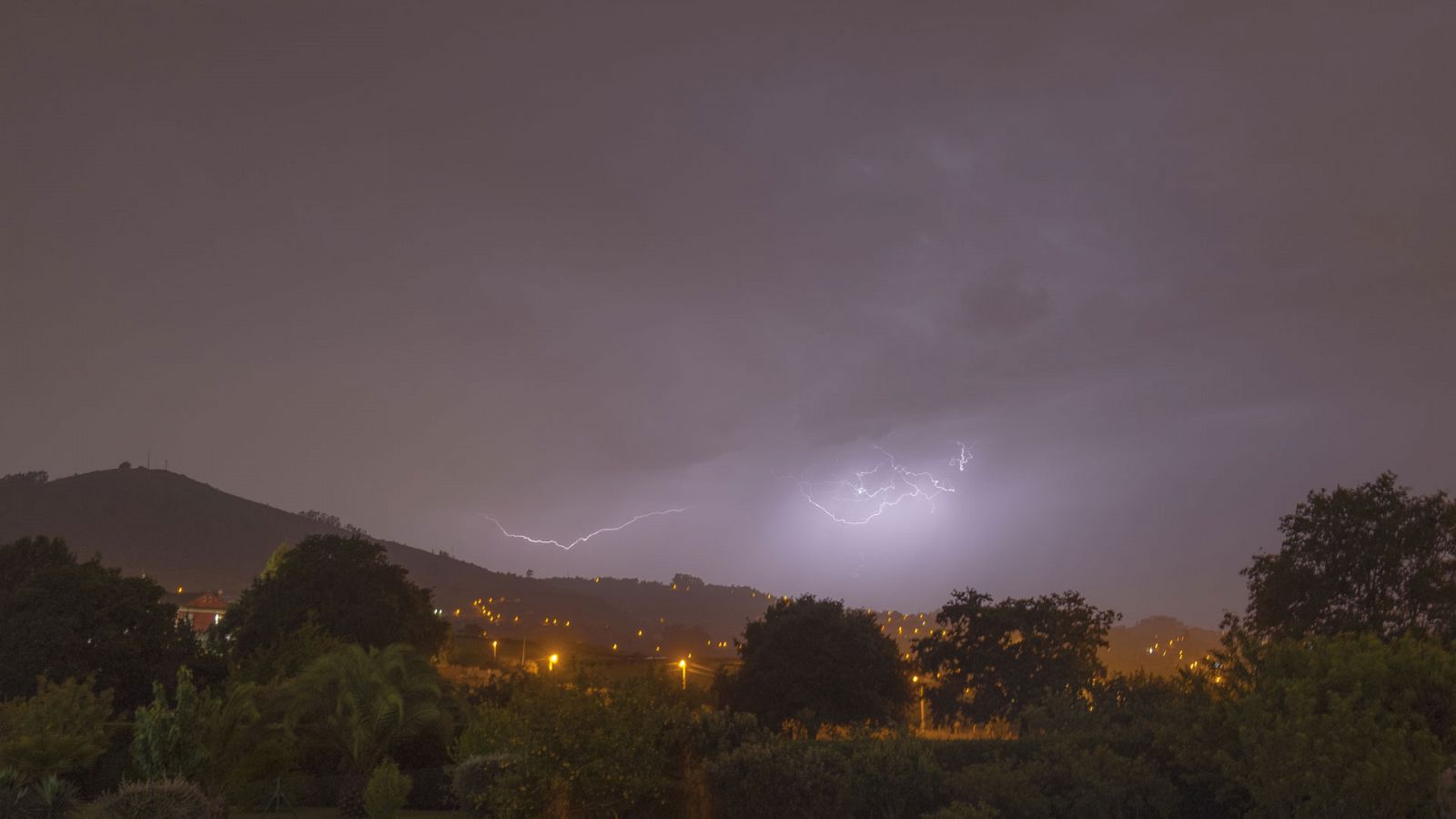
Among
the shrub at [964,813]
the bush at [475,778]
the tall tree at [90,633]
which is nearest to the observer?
the shrub at [964,813]

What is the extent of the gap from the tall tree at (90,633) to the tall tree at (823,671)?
21.9 m

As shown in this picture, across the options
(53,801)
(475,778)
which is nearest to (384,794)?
(475,778)

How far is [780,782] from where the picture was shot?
18312 millimetres

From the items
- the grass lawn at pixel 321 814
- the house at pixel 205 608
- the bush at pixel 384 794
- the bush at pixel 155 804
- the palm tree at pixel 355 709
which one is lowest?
the grass lawn at pixel 321 814

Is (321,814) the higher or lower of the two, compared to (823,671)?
lower

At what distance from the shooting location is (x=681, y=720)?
21.0 m

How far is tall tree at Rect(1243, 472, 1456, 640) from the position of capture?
30.6 meters

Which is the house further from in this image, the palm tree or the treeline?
the palm tree

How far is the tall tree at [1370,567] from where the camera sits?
30578 millimetres

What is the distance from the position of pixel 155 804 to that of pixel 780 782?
1185 centimetres

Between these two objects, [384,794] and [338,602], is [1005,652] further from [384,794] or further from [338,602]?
[338,602]

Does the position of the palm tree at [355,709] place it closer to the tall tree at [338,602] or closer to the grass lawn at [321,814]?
the grass lawn at [321,814]

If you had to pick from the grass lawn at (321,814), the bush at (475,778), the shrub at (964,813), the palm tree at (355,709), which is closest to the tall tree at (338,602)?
the palm tree at (355,709)

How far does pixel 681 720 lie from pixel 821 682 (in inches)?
868
